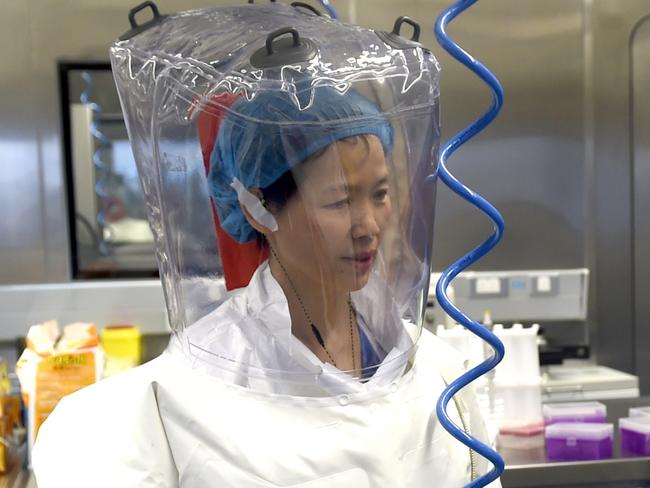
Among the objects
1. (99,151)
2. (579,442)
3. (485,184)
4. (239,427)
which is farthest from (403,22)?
(485,184)

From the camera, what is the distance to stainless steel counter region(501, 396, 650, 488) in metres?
1.57

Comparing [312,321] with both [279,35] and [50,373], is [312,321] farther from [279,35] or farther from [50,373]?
[50,373]

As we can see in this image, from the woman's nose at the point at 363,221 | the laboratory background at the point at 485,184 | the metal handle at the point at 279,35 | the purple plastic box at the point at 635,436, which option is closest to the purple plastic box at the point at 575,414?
the purple plastic box at the point at 635,436

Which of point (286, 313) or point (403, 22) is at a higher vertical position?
point (403, 22)

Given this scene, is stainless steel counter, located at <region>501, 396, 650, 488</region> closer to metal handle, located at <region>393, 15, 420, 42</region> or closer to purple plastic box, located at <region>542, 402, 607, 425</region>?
purple plastic box, located at <region>542, 402, 607, 425</region>

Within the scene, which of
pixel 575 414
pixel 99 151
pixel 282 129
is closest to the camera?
pixel 282 129

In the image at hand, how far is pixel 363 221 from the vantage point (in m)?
0.81

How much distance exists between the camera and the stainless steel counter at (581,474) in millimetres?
1569

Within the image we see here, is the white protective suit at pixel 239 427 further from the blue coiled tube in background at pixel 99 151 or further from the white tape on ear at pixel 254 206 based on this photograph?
the blue coiled tube in background at pixel 99 151

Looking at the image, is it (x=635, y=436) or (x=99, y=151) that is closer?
(x=635, y=436)

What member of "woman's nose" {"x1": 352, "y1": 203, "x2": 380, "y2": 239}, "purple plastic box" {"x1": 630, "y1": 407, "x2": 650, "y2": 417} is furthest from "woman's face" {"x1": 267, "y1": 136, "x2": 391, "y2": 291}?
"purple plastic box" {"x1": 630, "y1": 407, "x2": 650, "y2": 417}

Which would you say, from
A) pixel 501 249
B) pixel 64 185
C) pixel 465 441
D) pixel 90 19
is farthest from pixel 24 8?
pixel 465 441

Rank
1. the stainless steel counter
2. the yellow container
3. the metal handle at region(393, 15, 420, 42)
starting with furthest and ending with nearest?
the yellow container, the stainless steel counter, the metal handle at region(393, 15, 420, 42)

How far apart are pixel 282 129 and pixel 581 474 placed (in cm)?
116
